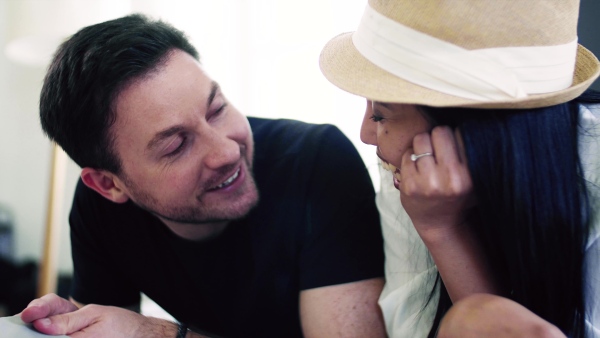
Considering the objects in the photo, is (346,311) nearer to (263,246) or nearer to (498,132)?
(263,246)

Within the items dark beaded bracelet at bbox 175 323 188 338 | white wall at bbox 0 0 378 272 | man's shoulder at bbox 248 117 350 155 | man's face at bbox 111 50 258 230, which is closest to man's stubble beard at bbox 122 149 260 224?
man's face at bbox 111 50 258 230

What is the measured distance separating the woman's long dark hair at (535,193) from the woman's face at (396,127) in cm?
2

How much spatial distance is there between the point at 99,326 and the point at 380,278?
1.82 feet

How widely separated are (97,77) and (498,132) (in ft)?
2.51

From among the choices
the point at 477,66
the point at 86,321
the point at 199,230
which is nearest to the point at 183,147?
the point at 199,230

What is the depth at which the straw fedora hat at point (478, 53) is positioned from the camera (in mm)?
713

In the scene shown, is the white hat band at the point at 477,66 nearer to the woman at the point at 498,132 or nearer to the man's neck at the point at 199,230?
the woman at the point at 498,132

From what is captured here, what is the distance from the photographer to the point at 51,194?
2.01 m

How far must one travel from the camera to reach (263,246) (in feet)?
3.91

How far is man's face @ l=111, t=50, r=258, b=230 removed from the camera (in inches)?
41.8

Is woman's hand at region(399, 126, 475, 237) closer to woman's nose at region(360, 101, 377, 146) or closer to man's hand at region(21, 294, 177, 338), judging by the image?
woman's nose at region(360, 101, 377, 146)

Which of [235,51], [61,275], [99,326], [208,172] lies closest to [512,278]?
[208,172]

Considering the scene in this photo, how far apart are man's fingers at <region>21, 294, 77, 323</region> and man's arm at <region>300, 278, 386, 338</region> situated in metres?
0.49

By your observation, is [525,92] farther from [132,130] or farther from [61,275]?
[61,275]
